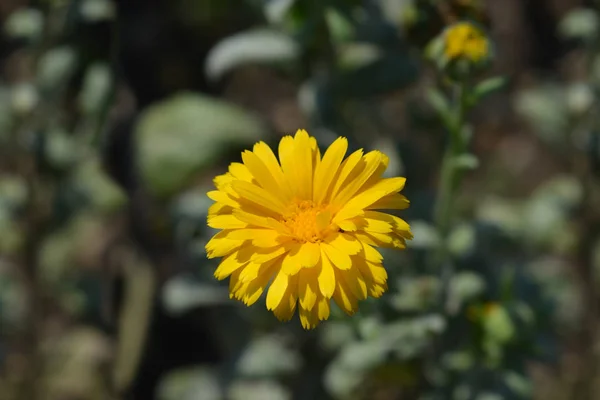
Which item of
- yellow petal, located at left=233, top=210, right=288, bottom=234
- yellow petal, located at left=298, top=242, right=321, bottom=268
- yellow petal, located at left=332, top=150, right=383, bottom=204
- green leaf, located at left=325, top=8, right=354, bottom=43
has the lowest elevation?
yellow petal, located at left=298, top=242, right=321, bottom=268

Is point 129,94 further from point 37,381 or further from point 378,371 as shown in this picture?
point 378,371

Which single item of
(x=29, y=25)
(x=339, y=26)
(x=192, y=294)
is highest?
(x=29, y=25)

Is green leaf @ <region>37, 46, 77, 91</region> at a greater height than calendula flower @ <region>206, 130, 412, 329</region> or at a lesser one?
greater

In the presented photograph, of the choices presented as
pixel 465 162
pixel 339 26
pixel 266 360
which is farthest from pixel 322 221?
pixel 266 360

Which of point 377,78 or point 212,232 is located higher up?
point 377,78

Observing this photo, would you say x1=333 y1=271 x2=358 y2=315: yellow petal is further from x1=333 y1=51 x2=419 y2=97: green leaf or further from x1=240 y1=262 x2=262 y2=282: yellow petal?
x1=333 y1=51 x2=419 y2=97: green leaf

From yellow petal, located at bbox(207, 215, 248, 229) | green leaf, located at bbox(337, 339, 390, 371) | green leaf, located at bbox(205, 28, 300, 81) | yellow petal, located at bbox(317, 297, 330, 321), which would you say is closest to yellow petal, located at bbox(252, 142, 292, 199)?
yellow petal, located at bbox(207, 215, 248, 229)

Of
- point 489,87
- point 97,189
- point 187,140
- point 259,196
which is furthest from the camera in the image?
point 97,189

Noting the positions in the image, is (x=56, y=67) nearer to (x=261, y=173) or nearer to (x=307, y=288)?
(x=261, y=173)
